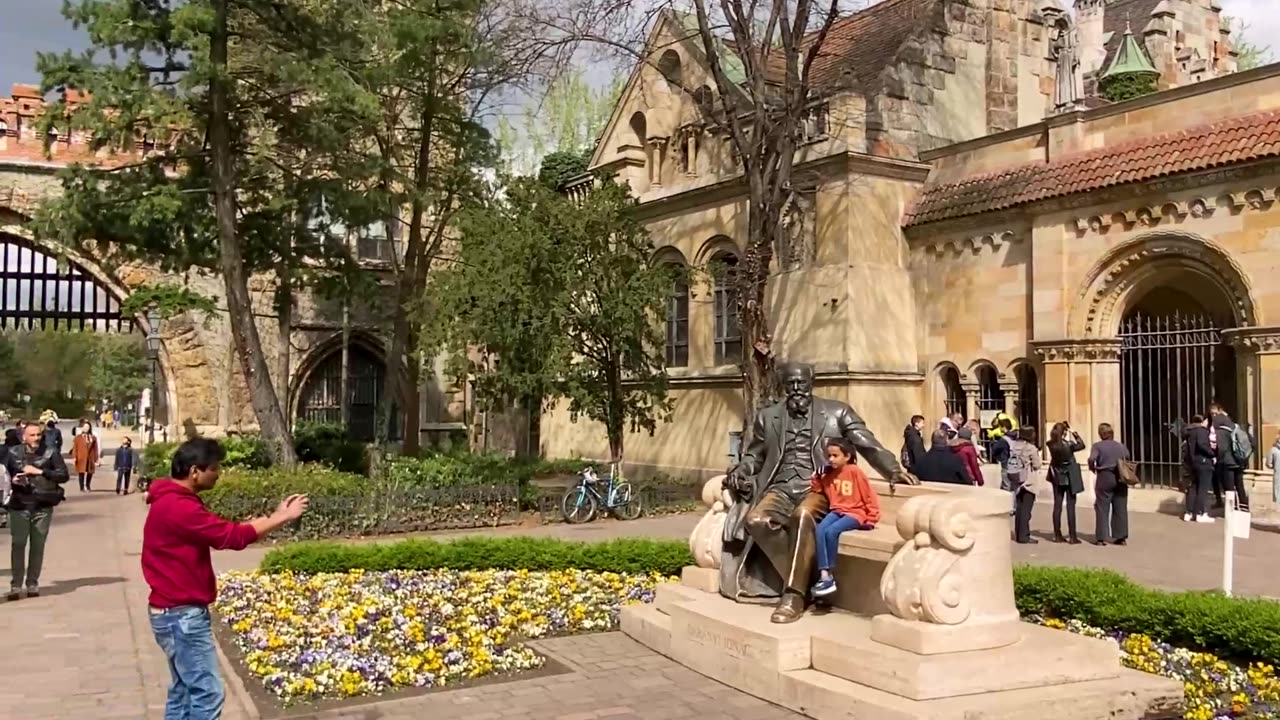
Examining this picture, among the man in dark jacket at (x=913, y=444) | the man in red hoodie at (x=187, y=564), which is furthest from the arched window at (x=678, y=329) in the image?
the man in red hoodie at (x=187, y=564)

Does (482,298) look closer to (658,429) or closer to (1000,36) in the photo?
(658,429)

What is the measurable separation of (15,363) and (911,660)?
244ft

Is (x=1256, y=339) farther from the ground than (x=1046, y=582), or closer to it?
farther from the ground

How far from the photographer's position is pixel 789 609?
720 centimetres

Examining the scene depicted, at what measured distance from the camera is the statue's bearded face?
801cm

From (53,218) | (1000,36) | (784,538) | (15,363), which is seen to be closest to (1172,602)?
(784,538)

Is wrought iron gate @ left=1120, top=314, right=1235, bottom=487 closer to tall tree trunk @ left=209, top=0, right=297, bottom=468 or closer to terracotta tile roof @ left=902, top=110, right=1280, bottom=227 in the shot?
terracotta tile roof @ left=902, top=110, right=1280, bottom=227

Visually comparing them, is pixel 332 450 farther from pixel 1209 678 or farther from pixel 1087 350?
pixel 1209 678

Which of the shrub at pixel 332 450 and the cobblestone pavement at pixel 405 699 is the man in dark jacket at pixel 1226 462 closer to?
the cobblestone pavement at pixel 405 699

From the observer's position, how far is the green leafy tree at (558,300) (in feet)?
59.7

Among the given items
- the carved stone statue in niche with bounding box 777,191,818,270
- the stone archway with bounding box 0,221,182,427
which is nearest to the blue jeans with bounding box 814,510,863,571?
the carved stone statue in niche with bounding box 777,191,818,270

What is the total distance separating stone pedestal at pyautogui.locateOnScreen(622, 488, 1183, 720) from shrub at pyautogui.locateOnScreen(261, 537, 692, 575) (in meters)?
4.59

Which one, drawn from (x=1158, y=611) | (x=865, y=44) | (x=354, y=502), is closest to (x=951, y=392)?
(x=865, y=44)

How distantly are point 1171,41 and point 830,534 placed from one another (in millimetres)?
29754
